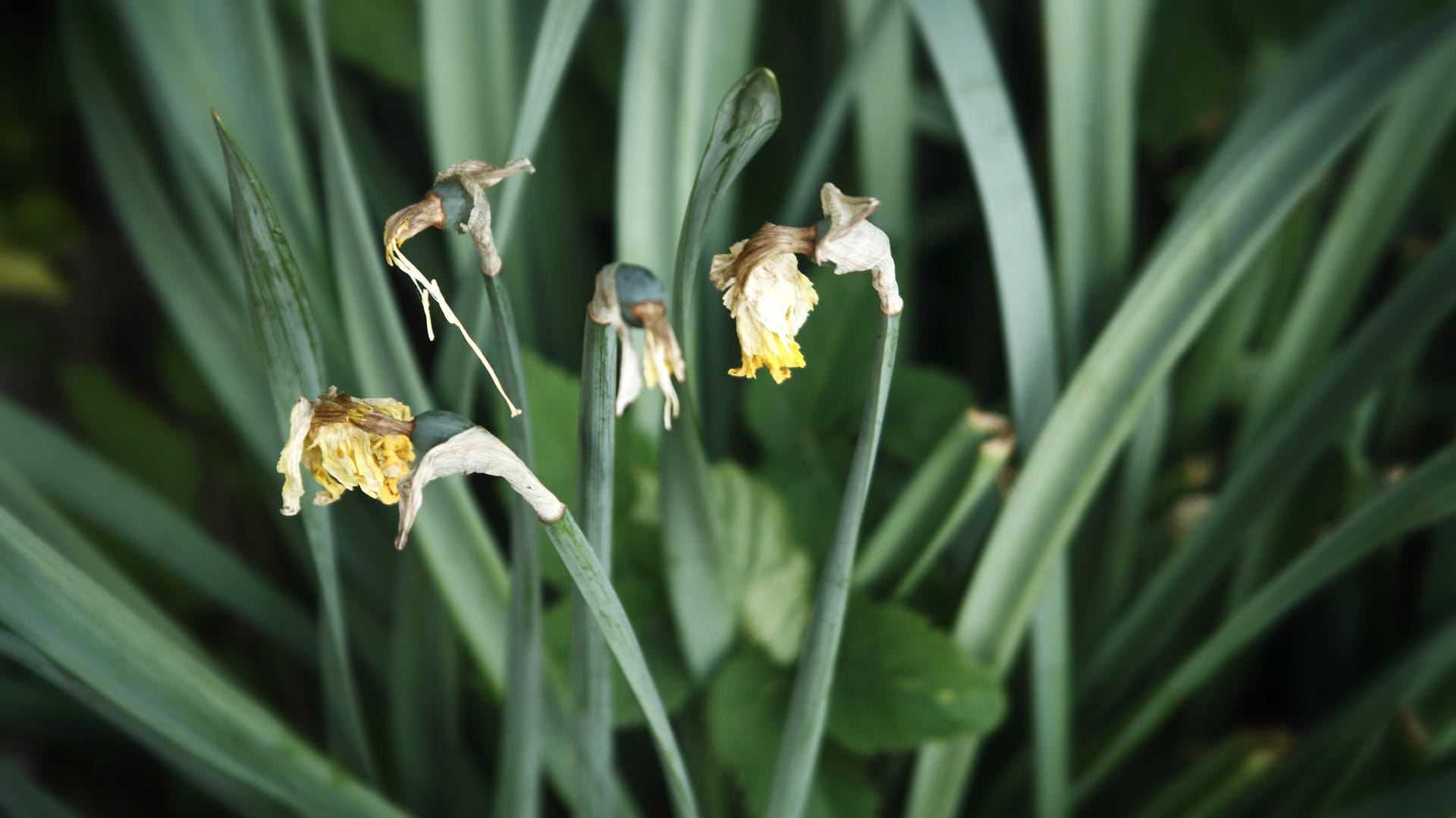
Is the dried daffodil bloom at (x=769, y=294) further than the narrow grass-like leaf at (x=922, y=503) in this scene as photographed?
No

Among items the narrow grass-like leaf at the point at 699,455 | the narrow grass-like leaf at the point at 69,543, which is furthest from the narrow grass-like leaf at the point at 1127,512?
the narrow grass-like leaf at the point at 69,543

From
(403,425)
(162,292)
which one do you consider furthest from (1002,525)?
(162,292)

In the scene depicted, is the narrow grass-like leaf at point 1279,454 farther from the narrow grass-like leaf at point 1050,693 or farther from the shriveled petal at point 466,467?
the shriveled petal at point 466,467

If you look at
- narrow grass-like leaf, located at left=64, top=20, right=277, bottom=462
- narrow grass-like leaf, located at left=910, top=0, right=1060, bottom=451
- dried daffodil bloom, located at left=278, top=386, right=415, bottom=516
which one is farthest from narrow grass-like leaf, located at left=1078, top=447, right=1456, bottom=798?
narrow grass-like leaf, located at left=64, top=20, right=277, bottom=462

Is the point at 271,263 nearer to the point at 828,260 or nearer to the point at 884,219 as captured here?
the point at 828,260

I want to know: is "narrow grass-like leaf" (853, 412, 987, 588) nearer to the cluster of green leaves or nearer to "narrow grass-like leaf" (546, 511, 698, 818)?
the cluster of green leaves
